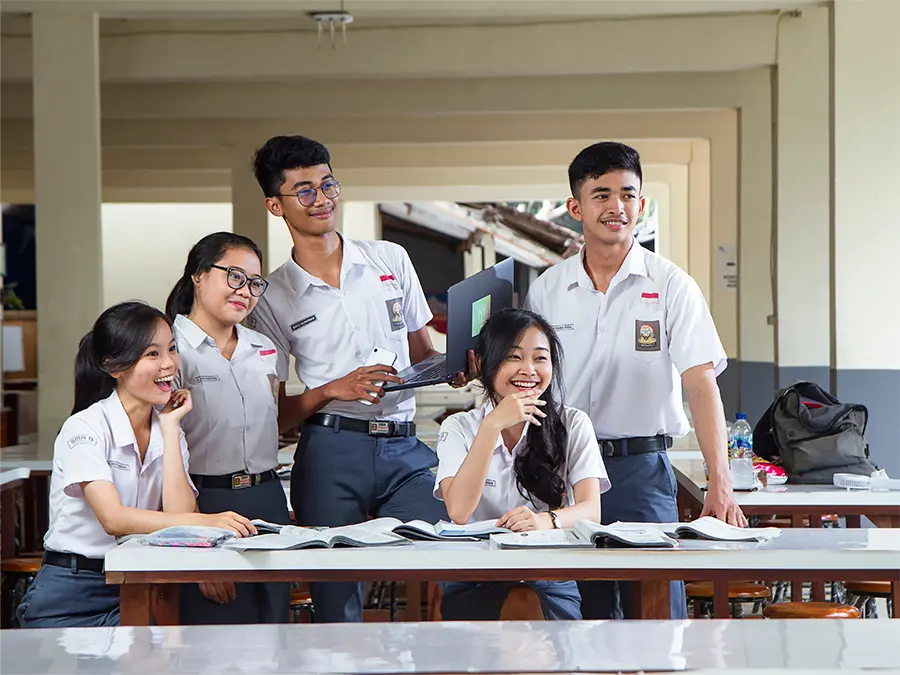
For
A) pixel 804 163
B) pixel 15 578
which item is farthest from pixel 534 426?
pixel 804 163

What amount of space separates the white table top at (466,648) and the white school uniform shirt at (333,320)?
1.34m

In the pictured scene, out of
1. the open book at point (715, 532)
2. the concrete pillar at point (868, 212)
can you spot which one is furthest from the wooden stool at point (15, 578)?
the concrete pillar at point (868, 212)

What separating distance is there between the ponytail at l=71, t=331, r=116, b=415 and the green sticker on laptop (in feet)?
3.10

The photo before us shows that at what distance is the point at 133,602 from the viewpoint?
2488 millimetres

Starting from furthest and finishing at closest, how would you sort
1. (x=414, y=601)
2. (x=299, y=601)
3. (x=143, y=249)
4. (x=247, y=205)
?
(x=143, y=249)
(x=247, y=205)
(x=414, y=601)
(x=299, y=601)

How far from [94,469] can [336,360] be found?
0.78m

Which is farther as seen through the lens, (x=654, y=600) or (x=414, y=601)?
(x=414, y=601)

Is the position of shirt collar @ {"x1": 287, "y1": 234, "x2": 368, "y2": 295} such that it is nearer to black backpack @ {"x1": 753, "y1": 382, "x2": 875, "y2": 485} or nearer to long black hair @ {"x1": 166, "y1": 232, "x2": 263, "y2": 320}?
long black hair @ {"x1": 166, "y1": 232, "x2": 263, "y2": 320}

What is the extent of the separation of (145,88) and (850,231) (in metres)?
5.71

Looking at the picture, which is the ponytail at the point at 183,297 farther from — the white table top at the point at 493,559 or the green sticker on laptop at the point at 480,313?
the white table top at the point at 493,559

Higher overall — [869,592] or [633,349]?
[633,349]

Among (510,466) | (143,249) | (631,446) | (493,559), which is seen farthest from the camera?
(143,249)

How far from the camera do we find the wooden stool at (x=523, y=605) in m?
2.75

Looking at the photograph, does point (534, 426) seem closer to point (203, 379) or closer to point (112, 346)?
point (203, 379)
